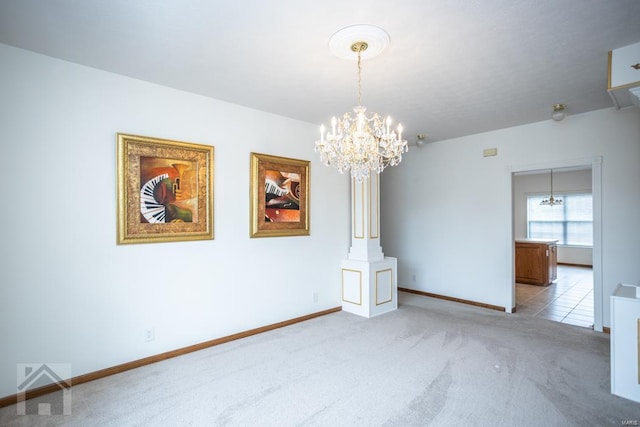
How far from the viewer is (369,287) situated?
14.0 feet

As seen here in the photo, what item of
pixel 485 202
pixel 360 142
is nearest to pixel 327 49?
pixel 360 142

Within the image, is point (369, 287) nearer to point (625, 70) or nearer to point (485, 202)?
point (485, 202)

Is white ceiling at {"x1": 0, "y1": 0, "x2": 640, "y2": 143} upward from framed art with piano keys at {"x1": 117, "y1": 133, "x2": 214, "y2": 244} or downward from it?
upward

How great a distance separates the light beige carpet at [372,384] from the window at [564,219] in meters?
6.53

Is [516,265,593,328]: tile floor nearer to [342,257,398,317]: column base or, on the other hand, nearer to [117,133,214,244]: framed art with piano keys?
[342,257,398,317]: column base

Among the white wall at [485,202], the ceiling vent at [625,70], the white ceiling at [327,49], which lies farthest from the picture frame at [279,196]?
the ceiling vent at [625,70]

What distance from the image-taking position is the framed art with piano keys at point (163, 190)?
287 cm

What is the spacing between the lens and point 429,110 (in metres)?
3.82

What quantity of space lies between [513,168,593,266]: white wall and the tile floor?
5.70 ft

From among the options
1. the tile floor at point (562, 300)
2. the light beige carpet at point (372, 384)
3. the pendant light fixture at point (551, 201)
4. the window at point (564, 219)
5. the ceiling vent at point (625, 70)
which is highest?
the ceiling vent at point (625, 70)

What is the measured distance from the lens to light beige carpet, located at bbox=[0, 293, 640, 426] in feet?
7.09

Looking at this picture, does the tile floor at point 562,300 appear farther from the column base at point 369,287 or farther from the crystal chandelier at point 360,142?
the crystal chandelier at point 360,142

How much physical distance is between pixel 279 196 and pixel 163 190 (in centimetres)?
136

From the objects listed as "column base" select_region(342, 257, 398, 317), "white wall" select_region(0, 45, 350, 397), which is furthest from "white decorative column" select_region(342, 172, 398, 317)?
"white wall" select_region(0, 45, 350, 397)
